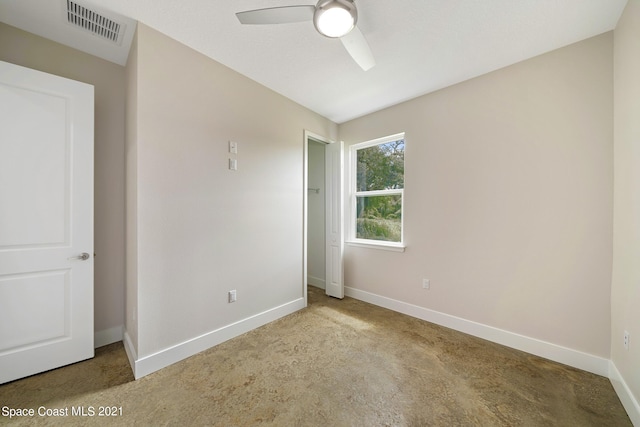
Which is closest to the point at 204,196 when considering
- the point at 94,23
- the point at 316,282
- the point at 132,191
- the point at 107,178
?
the point at 132,191

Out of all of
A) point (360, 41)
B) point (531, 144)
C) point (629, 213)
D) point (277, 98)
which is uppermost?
point (277, 98)

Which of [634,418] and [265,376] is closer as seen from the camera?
[634,418]

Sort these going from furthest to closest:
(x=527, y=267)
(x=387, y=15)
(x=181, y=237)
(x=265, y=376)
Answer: (x=527, y=267), (x=181, y=237), (x=265, y=376), (x=387, y=15)

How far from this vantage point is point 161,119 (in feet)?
6.26

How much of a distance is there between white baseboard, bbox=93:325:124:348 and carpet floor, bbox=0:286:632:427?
70 millimetres

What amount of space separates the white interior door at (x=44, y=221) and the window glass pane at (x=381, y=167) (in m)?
2.92

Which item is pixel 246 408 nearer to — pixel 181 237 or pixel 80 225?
pixel 181 237

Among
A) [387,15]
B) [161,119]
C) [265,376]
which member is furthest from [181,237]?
[387,15]

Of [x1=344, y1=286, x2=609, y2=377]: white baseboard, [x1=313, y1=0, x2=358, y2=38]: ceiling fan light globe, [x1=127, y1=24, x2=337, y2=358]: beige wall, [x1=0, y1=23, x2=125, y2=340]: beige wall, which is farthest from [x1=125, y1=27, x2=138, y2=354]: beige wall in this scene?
[x1=344, y1=286, x2=609, y2=377]: white baseboard

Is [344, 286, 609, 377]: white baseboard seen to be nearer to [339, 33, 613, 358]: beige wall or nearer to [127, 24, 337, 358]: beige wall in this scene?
[339, 33, 613, 358]: beige wall

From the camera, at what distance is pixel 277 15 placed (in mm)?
1411

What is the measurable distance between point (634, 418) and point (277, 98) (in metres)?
3.66

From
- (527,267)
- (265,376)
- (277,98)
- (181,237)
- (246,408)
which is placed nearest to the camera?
(246,408)

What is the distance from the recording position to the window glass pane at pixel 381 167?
3105mm
